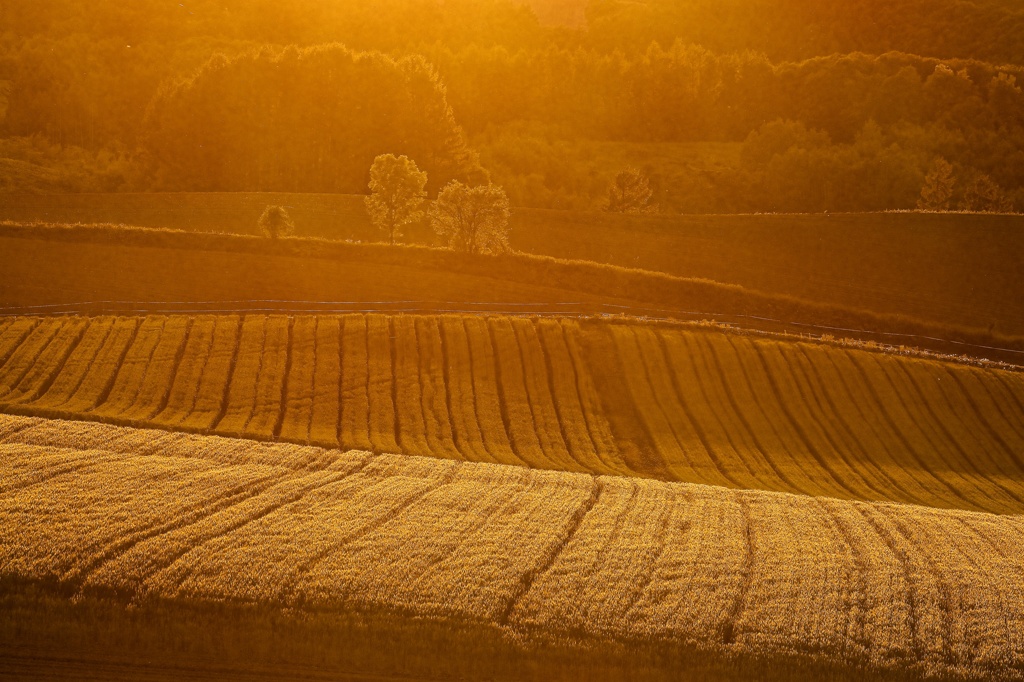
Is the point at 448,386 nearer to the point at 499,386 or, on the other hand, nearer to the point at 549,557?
the point at 499,386

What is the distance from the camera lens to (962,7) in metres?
112

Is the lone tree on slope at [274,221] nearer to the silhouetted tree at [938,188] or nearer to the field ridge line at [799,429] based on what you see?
the field ridge line at [799,429]

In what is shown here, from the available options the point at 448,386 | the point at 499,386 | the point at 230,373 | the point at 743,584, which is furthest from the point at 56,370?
the point at 743,584

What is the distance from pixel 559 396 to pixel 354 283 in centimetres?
1489

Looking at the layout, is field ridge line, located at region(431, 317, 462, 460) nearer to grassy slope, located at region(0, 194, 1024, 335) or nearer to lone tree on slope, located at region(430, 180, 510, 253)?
lone tree on slope, located at region(430, 180, 510, 253)

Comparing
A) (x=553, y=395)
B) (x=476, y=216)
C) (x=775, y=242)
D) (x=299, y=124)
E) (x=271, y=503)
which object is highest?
(x=271, y=503)

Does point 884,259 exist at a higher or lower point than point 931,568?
lower

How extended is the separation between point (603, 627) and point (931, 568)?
8100 mm

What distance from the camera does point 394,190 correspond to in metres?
58.7

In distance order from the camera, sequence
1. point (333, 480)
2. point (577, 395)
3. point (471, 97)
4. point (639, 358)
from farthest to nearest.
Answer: point (471, 97), point (639, 358), point (577, 395), point (333, 480)

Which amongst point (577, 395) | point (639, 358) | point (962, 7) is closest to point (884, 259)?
point (639, 358)

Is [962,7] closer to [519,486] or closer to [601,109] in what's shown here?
[601,109]

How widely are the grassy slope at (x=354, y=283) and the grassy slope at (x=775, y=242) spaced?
7.63 meters

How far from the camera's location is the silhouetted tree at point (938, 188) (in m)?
76.7
